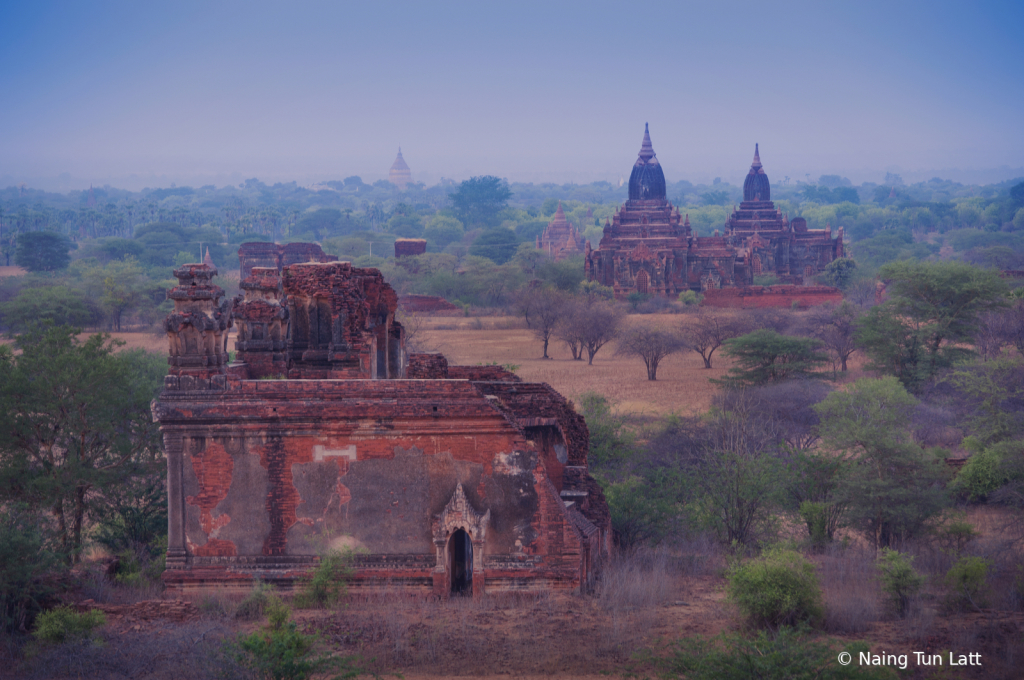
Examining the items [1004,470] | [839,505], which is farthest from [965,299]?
[839,505]

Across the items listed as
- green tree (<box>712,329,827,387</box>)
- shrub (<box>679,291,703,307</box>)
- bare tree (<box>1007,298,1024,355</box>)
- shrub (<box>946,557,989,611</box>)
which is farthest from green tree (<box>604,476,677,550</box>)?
shrub (<box>679,291,703,307</box>)

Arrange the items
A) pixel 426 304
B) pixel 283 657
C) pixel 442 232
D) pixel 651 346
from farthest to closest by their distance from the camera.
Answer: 1. pixel 442 232
2. pixel 426 304
3. pixel 651 346
4. pixel 283 657

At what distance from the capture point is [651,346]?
1672 inches

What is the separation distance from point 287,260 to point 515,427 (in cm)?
6556

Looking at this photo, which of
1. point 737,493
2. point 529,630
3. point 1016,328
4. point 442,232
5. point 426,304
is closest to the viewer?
point 529,630

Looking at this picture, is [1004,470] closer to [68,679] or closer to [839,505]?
[839,505]

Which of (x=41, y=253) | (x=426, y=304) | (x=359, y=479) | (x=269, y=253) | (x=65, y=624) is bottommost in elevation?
(x=426, y=304)

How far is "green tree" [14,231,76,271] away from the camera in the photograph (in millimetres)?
94375

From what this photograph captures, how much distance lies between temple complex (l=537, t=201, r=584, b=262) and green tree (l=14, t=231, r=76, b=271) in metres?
49.3

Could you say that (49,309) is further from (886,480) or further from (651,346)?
(886,480)

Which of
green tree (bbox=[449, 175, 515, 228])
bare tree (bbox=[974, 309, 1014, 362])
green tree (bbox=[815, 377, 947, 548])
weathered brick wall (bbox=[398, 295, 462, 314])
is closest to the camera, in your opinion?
green tree (bbox=[815, 377, 947, 548])

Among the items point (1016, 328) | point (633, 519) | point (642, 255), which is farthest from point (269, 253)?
point (633, 519)

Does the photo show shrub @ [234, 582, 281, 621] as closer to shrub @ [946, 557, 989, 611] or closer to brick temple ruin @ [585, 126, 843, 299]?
shrub @ [946, 557, 989, 611]

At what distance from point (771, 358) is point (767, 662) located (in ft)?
86.0
